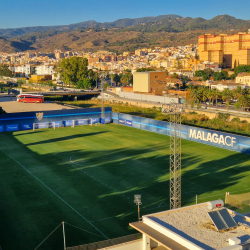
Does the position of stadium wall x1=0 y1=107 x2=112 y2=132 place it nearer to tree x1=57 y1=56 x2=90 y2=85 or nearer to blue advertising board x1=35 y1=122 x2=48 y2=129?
blue advertising board x1=35 y1=122 x2=48 y2=129

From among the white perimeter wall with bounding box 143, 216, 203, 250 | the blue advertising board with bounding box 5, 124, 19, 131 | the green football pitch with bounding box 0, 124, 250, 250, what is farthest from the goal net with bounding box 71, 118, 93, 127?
the white perimeter wall with bounding box 143, 216, 203, 250

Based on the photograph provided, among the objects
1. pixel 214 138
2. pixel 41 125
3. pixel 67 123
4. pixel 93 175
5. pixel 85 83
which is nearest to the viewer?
pixel 93 175

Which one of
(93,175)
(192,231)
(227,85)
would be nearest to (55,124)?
(93,175)

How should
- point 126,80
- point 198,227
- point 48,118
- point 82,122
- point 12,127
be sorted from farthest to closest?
point 126,80 → point 82,122 → point 48,118 → point 12,127 → point 198,227

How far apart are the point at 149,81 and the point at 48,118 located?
5034cm

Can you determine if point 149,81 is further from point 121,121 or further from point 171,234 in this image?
point 171,234

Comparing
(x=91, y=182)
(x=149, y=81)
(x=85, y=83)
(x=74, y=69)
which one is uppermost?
Result: (x=74, y=69)

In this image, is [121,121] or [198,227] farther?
[121,121]

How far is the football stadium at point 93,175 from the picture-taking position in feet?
A: 66.7

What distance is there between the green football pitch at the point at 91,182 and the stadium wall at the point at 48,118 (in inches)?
184

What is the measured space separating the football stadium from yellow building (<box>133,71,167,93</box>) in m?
48.2

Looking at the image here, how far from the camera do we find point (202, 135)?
138ft

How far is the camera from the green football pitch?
66.2 ft

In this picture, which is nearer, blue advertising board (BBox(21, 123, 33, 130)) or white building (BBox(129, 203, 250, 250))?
white building (BBox(129, 203, 250, 250))
